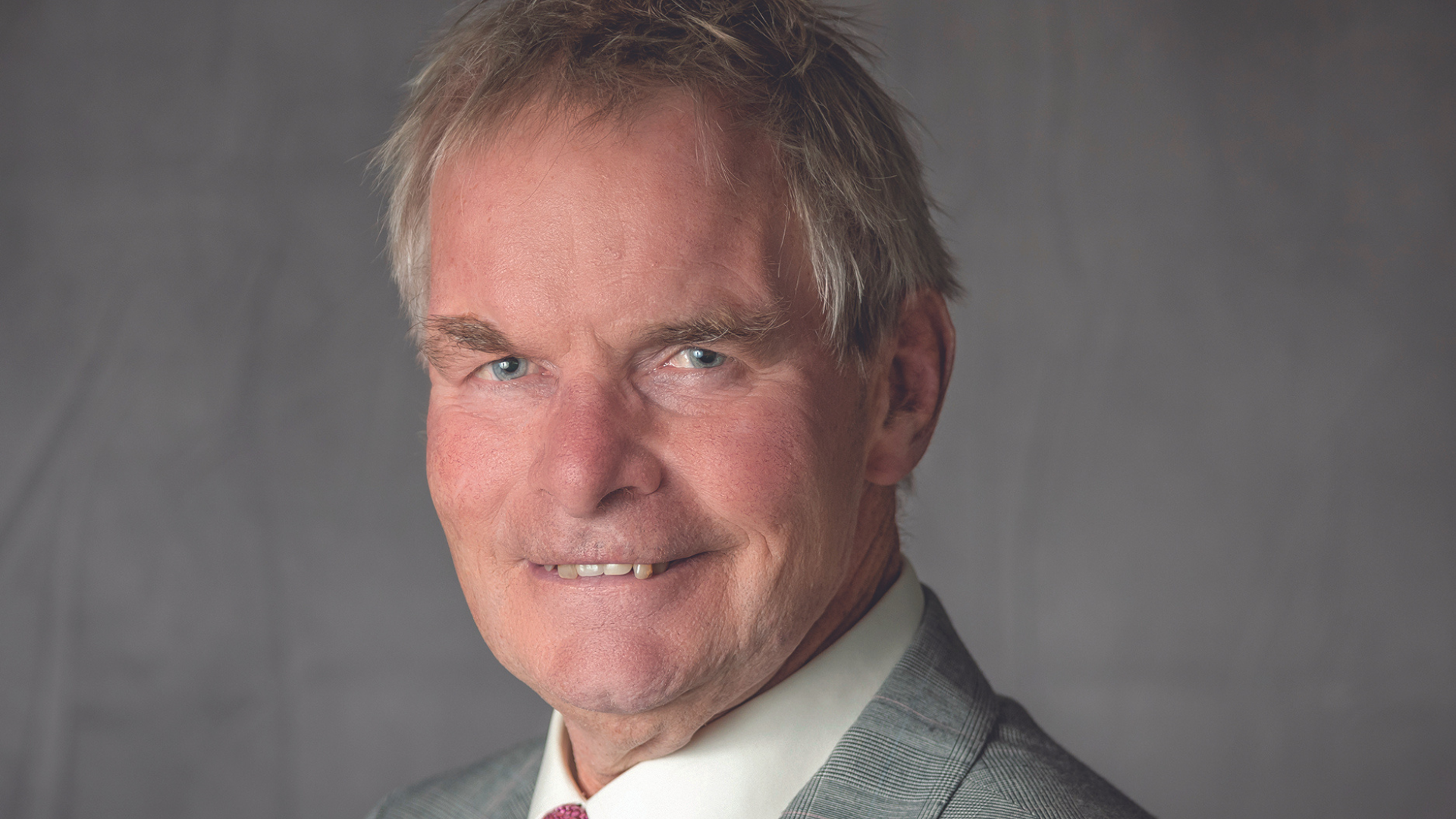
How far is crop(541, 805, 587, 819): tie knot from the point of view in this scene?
2102 mm

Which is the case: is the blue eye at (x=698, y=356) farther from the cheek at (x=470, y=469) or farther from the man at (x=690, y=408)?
the cheek at (x=470, y=469)

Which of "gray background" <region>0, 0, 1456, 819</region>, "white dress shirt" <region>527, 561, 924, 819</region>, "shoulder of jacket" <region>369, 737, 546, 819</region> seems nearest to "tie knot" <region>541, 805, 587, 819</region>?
"white dress shirt" <region>527, 561, 924, 819</region>

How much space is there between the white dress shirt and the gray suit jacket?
1.3 inches

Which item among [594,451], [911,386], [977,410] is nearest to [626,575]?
[594,451]

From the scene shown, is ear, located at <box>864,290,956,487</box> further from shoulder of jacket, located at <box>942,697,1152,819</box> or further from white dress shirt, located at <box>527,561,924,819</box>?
shoulder of jacket, located at <box>942,697,1152,819</box>

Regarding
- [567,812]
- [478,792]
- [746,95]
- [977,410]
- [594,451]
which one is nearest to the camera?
[594,451]

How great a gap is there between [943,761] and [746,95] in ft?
2.90

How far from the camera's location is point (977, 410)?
12.9ft

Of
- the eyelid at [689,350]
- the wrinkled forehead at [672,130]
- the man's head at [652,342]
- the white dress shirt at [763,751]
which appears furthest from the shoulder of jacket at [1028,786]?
the wrinkled forehead at [672,130]

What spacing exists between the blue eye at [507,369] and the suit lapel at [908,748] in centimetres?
63

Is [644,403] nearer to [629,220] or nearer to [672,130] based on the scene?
[629,220]

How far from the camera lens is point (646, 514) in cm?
184

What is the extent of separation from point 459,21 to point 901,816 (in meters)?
1.25

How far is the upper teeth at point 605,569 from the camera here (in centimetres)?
186
